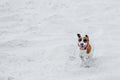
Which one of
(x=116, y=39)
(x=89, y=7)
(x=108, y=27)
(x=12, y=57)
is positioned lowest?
(x=12, y=57)

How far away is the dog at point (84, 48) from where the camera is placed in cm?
431

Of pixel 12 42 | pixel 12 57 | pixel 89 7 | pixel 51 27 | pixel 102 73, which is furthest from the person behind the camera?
pixel 89 7

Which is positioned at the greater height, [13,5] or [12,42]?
[13,5]

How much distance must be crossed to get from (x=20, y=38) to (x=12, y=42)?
19cm

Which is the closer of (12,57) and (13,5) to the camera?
(12,57)

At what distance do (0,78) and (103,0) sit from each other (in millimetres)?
3333

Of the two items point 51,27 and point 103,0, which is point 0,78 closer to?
point 51,27

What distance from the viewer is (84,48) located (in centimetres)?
435

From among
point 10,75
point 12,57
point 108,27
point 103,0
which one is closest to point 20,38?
point 12,57

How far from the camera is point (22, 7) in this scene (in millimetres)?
6926

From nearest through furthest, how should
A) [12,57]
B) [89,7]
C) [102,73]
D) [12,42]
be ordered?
[102,73] < [12,57] < [12,42] < [89,7]

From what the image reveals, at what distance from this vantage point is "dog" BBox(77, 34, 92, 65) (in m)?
4.31

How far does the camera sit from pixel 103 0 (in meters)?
6.80

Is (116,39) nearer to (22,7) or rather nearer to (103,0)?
(103,0)
